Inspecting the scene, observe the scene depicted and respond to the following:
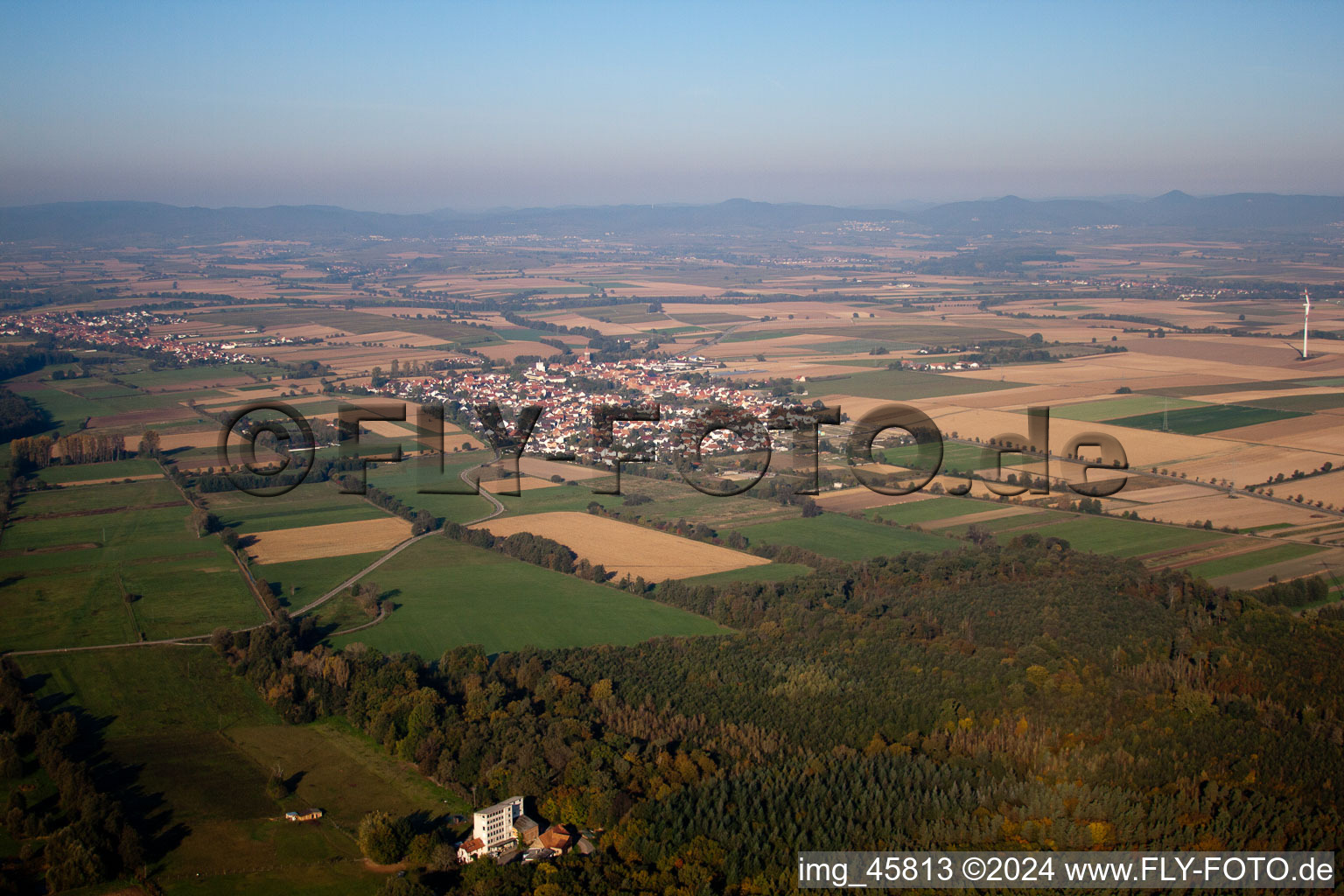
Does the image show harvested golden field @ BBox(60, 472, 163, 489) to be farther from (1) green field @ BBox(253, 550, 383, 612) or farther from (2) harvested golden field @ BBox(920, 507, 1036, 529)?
(2) harvested golden field @ BBox(920, 507, 1036, 529)

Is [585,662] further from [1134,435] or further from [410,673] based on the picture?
[1134,435]

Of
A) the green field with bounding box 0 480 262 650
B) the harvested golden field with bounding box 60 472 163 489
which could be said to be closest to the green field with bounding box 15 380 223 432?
the harvested golden field with bounding box 60 472 163 489

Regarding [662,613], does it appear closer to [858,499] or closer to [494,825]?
[494,825]

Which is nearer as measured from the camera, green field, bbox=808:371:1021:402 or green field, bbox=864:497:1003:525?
green field, bbox=864:497:1003:525

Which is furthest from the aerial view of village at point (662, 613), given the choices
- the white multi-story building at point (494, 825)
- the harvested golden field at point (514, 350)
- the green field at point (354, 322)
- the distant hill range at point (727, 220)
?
the distant hill range at point (727, 220)

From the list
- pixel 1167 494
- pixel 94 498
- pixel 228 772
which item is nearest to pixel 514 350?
pixel 94 498

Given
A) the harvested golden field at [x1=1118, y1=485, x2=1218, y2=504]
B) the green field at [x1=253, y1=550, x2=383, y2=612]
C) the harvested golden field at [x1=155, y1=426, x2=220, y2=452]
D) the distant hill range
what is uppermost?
the distant hill range
